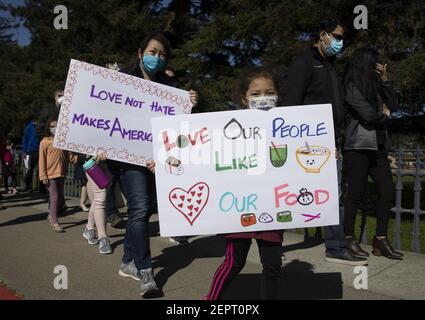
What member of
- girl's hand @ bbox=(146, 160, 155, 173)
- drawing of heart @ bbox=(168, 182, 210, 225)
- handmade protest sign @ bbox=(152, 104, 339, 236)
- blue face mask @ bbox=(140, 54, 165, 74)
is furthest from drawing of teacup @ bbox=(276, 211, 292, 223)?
blue face mask @ bbox=(140, 54, 165, 74)

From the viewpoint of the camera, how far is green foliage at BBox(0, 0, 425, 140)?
22.8 ft

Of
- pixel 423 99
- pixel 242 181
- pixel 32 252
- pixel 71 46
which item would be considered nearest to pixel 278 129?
pixel 242 181

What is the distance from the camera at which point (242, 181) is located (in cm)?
296

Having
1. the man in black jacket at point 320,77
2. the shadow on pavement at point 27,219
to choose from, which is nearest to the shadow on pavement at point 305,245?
the man in black jacket at point 320,77

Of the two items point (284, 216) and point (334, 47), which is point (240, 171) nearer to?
point (284, 216)

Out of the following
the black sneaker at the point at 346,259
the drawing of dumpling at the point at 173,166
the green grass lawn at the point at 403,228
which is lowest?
the green grass lawn at the point at 403,228

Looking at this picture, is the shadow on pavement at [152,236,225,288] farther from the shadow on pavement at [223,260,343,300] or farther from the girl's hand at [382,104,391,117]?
the girl's hand at [382,104,391,117]

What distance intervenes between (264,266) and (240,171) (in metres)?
0.64

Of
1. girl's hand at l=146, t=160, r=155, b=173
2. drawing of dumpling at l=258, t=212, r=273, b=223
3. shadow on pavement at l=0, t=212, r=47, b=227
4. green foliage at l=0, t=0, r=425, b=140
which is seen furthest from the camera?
green foliage at l=0, t=0, r=425, b=140

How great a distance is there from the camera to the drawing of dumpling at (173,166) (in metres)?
2.95

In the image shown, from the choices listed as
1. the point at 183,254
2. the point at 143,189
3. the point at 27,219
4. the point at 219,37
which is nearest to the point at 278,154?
the point at 143,189

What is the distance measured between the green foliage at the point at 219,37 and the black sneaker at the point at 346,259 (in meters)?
1.88

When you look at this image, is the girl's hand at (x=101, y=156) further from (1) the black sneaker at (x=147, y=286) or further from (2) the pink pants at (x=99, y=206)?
(2) the pink pants at (x=99, y=206)

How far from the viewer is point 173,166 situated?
2955 millimetres
